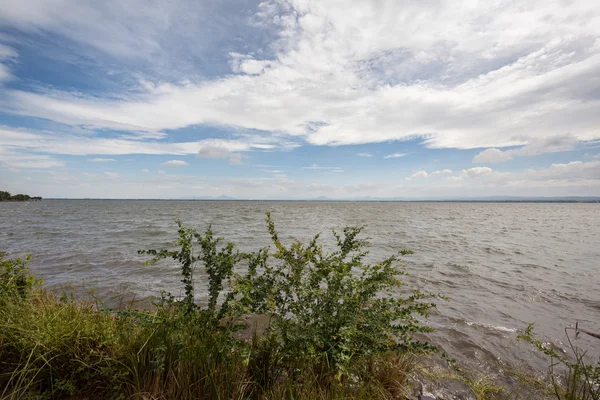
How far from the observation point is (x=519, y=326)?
25.8ft

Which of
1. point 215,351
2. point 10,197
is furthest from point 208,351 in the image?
point 10,197

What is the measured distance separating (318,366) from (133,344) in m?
2.44

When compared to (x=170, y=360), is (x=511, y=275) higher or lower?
lower

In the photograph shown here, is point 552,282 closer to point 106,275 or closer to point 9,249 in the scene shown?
point 106,275

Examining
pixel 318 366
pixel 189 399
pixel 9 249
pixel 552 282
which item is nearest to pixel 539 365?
pixel 318 366

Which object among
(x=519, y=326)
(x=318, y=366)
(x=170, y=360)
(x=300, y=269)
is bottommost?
(x=519, y=326)

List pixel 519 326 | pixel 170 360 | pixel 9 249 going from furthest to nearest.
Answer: pixel 9 249 < pixel 519 326 < pixel 170 360

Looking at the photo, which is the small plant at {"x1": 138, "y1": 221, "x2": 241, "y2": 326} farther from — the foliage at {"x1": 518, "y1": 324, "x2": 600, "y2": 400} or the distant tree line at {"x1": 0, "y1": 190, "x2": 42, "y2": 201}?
the distant tree line at {"x1": 0, "y1": 190, "x2": 42, "y2": 201}

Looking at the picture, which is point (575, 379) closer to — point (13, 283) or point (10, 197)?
point (13, 283)

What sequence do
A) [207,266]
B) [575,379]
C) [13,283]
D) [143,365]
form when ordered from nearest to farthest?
[575,379]
[143,365]
[207,266]
[13,283]

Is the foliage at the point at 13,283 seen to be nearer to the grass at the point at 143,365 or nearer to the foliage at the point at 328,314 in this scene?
the grass at the point at 143,365

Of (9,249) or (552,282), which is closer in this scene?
(552,282)

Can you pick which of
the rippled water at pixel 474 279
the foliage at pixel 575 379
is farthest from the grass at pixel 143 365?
the rippled water at pixel 474 279

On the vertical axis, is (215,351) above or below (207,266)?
below
